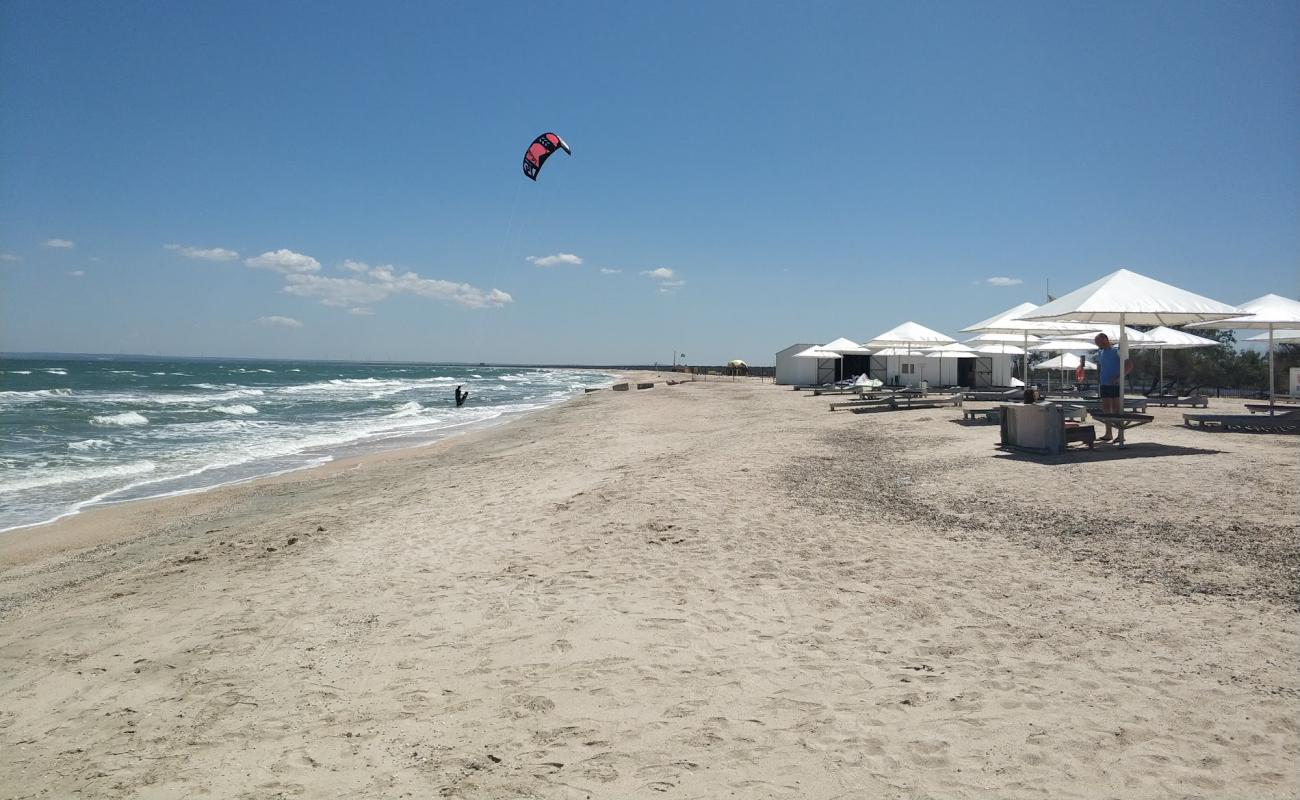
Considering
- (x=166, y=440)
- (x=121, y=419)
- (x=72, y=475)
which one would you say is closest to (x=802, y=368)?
(x=166, y=440)

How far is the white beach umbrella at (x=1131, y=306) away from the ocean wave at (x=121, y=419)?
24768mm

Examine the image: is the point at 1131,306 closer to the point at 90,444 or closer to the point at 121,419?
the point at 90,444

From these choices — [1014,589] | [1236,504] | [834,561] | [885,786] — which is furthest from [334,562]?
[1236,504]

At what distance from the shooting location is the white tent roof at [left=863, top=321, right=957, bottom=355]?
20.0 meters

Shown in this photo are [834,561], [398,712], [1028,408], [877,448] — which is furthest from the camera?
[877,448]

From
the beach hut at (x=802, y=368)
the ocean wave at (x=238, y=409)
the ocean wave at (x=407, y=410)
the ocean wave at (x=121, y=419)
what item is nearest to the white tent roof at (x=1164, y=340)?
the beach hut at (x=802, y=368)

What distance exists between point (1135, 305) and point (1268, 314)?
430 centimetres

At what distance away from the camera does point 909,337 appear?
2011 cm

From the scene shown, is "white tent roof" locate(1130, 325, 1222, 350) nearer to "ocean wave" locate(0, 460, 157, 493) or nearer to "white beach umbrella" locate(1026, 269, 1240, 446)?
"white beach umbrella" locate(1026, 269, 1240, 446)

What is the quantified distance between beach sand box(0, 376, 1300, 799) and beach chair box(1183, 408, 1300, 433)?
177 inches

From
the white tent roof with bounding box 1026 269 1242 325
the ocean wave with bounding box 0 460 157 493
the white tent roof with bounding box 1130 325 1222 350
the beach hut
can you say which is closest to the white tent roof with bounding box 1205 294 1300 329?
the white tent roof with bounding box 1026 269 1242 325

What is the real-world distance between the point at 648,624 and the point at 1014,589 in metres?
2.33

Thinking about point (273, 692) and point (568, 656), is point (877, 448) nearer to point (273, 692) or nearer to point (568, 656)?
point (568, 656)

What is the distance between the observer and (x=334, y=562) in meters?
5.70
